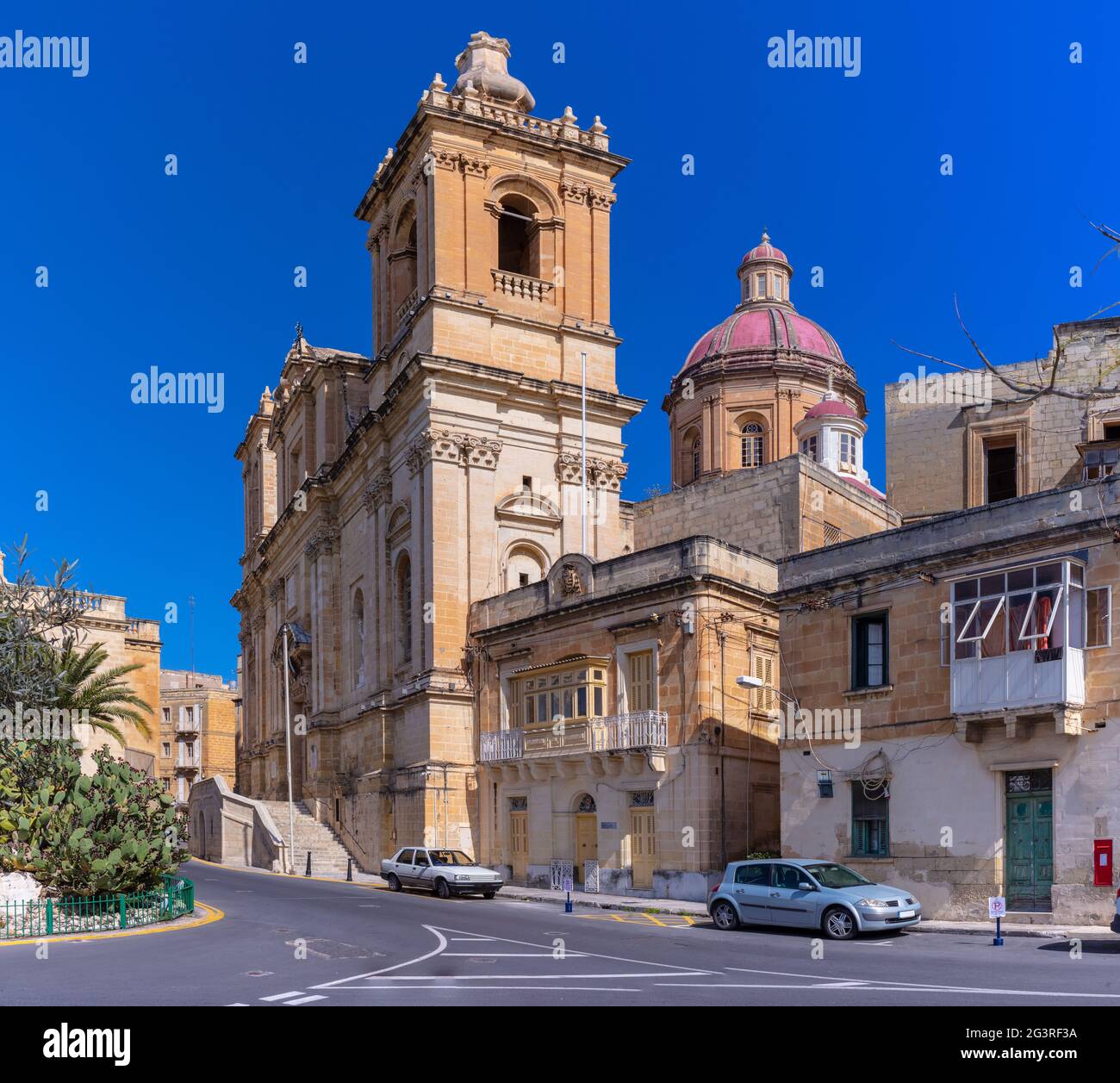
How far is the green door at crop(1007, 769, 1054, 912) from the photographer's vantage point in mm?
23266

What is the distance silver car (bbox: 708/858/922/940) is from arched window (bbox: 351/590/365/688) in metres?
26.5

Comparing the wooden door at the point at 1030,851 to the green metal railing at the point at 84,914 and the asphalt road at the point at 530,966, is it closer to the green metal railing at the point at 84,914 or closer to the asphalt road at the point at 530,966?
the asphalt road at the point at 530,966

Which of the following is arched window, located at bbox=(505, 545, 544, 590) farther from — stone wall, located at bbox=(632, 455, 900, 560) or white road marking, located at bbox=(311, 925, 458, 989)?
white road marking, located at bbox=(311, 925, 458, 989)

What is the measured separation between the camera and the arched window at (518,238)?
4519 cm

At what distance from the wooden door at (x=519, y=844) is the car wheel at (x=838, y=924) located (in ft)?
53.3

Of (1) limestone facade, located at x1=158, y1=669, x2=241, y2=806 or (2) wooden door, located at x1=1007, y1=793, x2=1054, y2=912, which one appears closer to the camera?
(2) wooden door, located at x1=1007, y1=793, x2=1054, y2=912

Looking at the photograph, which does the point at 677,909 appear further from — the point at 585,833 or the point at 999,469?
the point at 999,469

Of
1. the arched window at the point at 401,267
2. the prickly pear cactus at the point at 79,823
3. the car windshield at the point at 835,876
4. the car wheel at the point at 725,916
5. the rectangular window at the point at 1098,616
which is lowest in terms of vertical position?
the car wheel at the point at 725,916

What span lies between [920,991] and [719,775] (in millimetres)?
17376

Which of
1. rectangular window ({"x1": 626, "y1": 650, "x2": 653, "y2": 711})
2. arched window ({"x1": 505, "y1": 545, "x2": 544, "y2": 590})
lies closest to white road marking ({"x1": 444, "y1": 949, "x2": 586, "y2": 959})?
rectangular window ({"x1": 626, "y1": 650, "x2": 653, "y2": 711})

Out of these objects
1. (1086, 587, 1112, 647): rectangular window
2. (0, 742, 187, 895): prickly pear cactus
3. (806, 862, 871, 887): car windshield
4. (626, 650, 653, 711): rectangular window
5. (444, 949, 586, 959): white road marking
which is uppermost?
(1086, 587, 1112, 647): rectangular window

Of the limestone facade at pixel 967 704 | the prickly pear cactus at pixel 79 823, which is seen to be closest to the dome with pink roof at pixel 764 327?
the limestone facade at pixel 967 704
